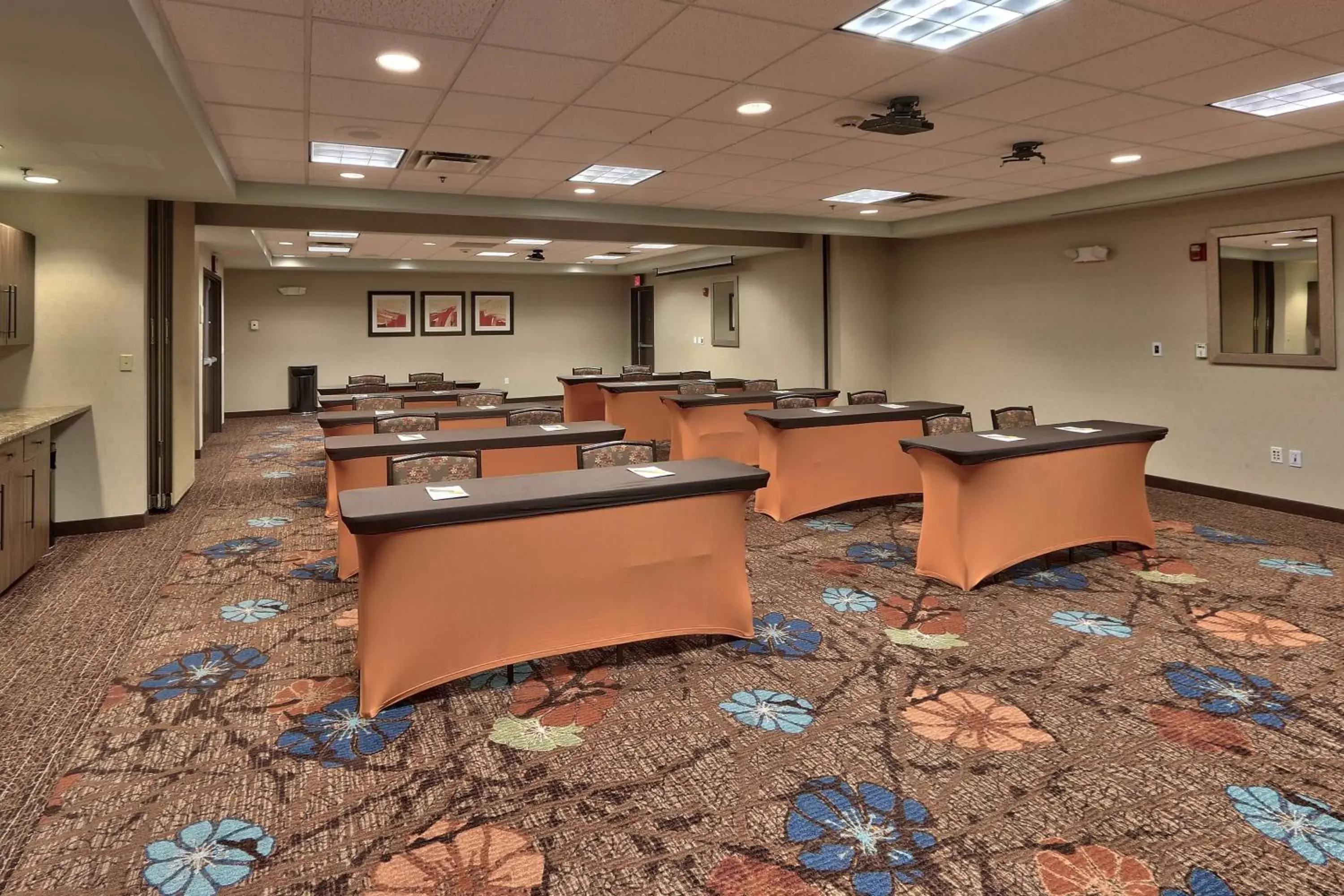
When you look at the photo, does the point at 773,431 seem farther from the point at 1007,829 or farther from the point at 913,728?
the point at 1007,829

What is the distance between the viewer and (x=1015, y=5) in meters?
3.19

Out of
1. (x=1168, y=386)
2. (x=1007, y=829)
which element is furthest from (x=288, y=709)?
(x=1168, y=386)

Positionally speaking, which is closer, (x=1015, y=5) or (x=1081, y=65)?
(x=1015, y=5)

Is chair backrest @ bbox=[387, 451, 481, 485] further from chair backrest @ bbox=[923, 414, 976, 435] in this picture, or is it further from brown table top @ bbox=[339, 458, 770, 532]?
chair backrest @ bbox=[923, 414, 976, 435]

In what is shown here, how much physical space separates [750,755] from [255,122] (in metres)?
4.52

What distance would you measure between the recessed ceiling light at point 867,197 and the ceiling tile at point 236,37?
16.6 feet

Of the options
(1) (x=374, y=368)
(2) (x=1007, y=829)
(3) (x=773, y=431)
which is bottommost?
(2) (x=1007, y=829)

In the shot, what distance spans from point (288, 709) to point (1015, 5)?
4.02m

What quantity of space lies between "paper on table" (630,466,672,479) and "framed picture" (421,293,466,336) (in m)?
13.0

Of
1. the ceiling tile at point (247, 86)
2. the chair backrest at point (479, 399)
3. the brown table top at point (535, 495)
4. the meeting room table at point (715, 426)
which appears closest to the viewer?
the brown table top at point (535, 495)

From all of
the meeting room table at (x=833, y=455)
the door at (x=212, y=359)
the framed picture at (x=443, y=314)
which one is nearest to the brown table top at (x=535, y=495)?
the meeting room table at (x=833, y=455)

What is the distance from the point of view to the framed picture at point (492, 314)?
52.9ft

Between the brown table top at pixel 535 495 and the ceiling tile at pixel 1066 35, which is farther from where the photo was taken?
the ceiling tile at pixel 1066 35

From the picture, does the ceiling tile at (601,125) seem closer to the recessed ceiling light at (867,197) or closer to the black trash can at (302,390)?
the recessed ceiling light at (867,197)
